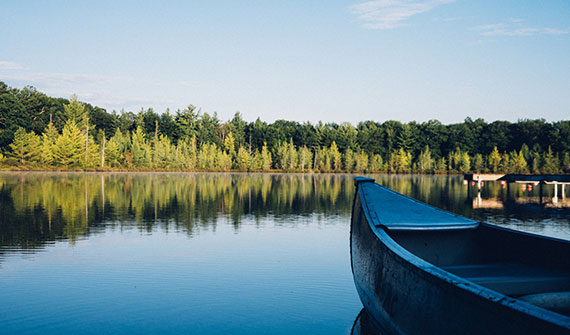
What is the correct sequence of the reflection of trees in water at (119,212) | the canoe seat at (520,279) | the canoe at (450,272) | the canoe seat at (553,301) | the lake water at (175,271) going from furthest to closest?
the reflection of trees in water at (119,212)
the lake water at (175,271)
the canoe seat at (520,279)
the canoe seat at (553,301)
the canoe at (450,272)

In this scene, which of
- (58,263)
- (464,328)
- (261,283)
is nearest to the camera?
(464,328)

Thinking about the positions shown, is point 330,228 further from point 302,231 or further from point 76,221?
point 76,221

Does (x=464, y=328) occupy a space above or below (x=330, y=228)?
above

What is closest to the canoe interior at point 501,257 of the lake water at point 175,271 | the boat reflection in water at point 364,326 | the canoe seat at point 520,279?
the canoe seat at point 520,279

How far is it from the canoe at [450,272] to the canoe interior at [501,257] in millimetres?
13

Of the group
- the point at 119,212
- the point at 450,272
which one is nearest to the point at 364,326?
the point at 450,272

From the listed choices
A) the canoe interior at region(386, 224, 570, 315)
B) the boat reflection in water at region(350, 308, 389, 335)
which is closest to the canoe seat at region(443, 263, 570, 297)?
the canoe interior at region(386, 224, 570, 315)

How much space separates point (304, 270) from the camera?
9805 millimetres

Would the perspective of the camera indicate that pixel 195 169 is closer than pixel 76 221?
No

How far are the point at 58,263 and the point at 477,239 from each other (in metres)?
8.00

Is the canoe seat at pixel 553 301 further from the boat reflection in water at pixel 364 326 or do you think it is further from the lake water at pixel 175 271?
the lake water at pixel 175 271

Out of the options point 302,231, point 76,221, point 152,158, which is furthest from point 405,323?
point 152,158

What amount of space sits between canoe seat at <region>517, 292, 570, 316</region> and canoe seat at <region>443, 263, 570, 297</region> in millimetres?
487

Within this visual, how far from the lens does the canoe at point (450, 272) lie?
11.2ft
